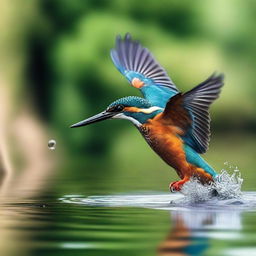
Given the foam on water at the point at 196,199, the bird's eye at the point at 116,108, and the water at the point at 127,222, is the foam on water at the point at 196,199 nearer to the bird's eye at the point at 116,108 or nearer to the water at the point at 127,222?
the water at the point at 127,222

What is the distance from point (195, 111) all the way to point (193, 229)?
250 centimetres

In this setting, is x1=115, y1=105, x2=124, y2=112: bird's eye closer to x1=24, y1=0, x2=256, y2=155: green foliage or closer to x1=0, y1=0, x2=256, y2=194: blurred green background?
x1=0, y1=0, x2=256, y2=194: blurred green background

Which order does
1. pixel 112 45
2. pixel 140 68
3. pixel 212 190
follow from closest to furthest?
pixel 212 190 < pixel 140 68 < pixel 112 45

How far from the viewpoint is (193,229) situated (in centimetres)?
644

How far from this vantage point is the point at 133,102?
8828 millimetres

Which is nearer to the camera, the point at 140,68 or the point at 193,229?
the point at 193,229

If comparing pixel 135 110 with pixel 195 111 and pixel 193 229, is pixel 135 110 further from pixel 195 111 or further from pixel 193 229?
pixel 193 229

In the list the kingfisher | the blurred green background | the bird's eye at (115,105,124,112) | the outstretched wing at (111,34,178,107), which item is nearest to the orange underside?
the kingfisher

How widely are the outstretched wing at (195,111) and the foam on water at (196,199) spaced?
34 cm

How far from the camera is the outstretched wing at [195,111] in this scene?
849 centimetres

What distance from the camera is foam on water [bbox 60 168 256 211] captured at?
8.27m

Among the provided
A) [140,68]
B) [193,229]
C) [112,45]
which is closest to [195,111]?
[140,68]

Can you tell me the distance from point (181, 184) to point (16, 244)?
10.2ft

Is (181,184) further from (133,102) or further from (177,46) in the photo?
(177,46)
